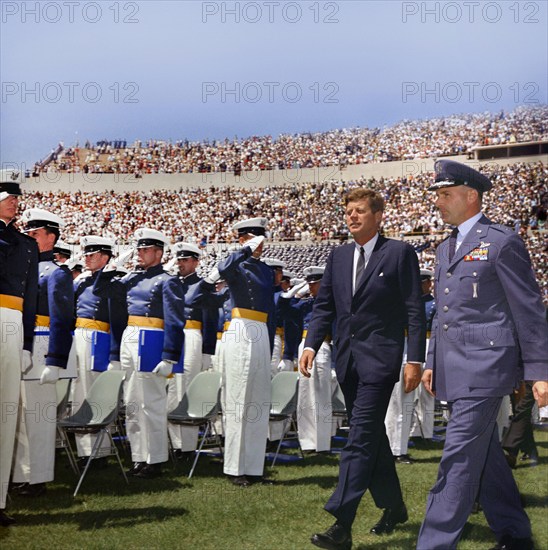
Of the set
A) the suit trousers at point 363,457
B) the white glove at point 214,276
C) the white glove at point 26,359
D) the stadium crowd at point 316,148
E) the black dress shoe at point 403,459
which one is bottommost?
the black dress shoe at point 403,459

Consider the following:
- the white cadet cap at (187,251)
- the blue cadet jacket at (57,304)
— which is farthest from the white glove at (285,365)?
the blue cadet jacket at (57,304)

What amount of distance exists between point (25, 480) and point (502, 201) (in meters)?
24.2

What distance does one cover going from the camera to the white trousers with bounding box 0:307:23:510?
15.0 feet

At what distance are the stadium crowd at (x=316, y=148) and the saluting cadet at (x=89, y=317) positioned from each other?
25.3 m

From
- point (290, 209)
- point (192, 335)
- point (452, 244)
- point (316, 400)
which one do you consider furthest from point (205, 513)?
point (290, 209)

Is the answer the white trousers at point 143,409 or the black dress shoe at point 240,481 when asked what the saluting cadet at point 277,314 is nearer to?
the white trousers at point 143,409

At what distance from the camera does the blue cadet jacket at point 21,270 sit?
464cm

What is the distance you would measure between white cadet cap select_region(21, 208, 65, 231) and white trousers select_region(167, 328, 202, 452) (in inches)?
98.3

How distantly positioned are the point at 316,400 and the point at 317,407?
82mm

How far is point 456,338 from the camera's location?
144 inches

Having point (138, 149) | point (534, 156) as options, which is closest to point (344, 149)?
point (534, 156)

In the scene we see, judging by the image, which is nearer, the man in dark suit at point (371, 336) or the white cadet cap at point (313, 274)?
the man in dark suit at point (371, 336)

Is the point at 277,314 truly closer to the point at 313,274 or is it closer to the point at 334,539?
the point at 313,274

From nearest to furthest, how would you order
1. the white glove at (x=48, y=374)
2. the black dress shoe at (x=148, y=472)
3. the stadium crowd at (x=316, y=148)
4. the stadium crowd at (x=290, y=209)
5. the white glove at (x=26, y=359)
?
the white glove at (x=26, y=359) → the white glove at (x=48, y=374) → the black dress shoe at (x=148, y=472) → the stadium crowd at (x=290, y=209) → the stadium crowd at (x=316, y=148)
